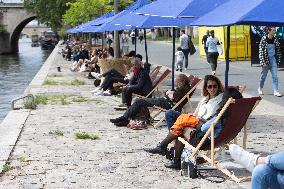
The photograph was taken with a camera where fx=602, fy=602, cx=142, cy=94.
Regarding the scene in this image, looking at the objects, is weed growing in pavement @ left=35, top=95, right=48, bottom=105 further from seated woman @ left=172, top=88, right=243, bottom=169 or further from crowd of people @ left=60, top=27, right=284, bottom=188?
seated woman @ left=172, top=88, right=243, bottom=169

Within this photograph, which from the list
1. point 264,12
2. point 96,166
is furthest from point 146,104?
point 264,12

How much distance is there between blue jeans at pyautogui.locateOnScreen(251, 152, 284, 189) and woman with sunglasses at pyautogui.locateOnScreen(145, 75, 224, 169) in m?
2.06

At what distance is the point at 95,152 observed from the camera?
7855 mm

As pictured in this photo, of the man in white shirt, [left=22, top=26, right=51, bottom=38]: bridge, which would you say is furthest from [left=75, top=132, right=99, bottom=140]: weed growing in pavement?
[left=22, top=26, right=51, bottom=38]: bridge

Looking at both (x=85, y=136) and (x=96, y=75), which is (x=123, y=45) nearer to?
(x=96, y=75)

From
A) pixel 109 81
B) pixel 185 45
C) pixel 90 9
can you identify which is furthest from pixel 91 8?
pixel 109 81

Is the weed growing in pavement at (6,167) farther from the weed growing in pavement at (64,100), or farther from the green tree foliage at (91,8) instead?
the green tree foliage at (91,8)

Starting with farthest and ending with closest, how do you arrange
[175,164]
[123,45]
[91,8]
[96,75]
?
1. [123,45]
2. [91,8]
3. [96,75]
4. [175,164]

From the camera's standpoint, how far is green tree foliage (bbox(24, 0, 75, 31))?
61.8m

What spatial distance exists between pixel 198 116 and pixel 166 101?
6.42 feet

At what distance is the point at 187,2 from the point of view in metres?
8.28

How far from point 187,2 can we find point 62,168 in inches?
116

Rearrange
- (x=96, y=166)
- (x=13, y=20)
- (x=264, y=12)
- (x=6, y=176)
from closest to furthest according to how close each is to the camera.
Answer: (x=264, y=12), (x=6, y=176), (x=96, y=166), (x=13, y=20)

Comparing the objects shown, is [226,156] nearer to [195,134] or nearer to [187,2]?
[195,134]
